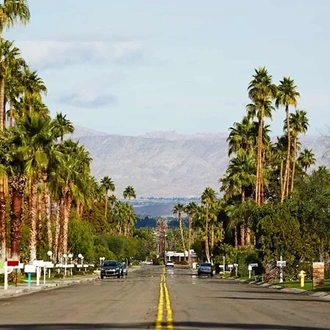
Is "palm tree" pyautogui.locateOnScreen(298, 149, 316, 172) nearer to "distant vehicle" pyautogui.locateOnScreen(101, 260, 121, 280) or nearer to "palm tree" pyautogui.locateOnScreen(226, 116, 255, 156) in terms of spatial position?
"palm tree" pyautogui.locateOnScreen(226, 116, 255, 156)

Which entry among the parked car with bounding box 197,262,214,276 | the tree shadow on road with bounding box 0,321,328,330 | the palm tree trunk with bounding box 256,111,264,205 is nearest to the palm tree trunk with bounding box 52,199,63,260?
the parked car with bounding box 197,262,214,276

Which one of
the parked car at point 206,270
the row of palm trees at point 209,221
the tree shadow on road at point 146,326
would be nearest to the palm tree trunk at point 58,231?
the parked car at point 206,270

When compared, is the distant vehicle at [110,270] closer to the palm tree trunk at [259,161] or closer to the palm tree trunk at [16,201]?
the palm tree trunk at [259,161]

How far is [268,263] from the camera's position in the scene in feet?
223

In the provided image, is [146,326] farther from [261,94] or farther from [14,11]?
[261,94]

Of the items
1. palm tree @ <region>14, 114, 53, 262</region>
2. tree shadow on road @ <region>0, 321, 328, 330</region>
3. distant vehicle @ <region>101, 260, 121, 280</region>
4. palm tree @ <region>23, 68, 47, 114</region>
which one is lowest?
tree shadow on road @ <region>0, 321, 328, 330</region>

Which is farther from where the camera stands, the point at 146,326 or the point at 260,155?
the point at 260,155

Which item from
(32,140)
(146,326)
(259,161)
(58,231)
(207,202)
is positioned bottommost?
(146,326)

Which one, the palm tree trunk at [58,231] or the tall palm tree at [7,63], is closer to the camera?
the tall palm tree at [7,63]

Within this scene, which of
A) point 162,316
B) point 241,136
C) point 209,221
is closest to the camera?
point 162,316

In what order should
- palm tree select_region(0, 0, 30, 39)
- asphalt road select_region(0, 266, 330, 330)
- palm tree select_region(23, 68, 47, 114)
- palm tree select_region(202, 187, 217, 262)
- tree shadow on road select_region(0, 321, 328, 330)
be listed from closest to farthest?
1. tree shadow on road select_region(0, 321, 328, 330)
2. asphalt road select_region(0, 266, 330, 330)
3. palm tree select_region(0, 0, 30, 39)
4. palm tree select_region(23, 68, 47, 114)
5. palm tree select_region(202, 187, 217, 262)

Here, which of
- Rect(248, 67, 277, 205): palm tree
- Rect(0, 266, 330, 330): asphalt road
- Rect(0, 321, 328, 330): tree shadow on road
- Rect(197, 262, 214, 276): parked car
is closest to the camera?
Rect(0, 321, 328, 330): tree shadow on road

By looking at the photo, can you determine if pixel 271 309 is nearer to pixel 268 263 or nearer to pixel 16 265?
pixel 16 265

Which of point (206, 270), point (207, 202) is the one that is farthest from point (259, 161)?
point (207, 202)
